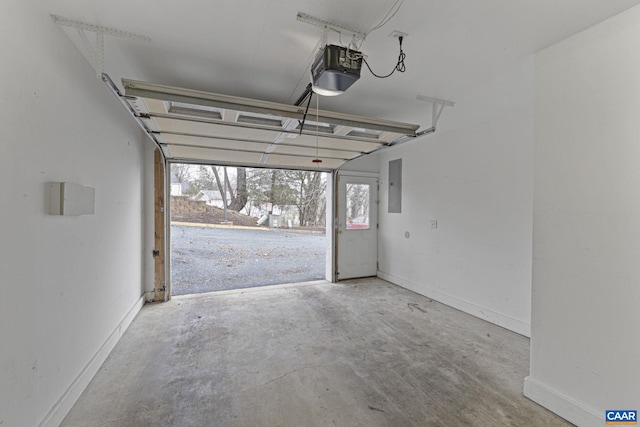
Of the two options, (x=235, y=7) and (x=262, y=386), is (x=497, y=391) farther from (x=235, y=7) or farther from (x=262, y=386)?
(x=235, y=7)

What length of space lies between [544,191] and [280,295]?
354 cm

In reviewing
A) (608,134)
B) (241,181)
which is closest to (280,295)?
(608,134)

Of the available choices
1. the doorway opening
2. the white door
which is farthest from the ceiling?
the doorway opening

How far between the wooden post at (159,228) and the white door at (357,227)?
2.88m

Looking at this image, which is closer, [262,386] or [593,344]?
[593,344]

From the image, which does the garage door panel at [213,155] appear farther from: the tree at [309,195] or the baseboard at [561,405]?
the tree at [309,195]

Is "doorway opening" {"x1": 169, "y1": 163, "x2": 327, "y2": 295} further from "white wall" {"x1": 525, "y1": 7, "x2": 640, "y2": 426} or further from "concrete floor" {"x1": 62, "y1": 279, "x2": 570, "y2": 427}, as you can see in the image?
"white wall" {"x1": 525, "y1": 7, "x2": 640, "y2": 426}

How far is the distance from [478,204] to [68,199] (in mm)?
4014

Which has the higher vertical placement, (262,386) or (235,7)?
(235,7)

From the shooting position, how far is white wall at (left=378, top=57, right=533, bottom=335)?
2.91m

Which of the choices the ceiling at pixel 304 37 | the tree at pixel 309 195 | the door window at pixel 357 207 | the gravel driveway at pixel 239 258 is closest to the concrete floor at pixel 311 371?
the gravel driveway at pixel 239 258

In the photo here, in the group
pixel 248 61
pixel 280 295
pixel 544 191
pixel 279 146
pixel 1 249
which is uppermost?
pixel 248 61

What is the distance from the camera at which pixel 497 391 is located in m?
2.01

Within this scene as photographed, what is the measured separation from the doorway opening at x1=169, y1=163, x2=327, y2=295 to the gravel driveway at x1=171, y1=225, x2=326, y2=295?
0.7 inches
